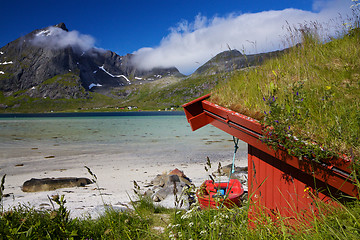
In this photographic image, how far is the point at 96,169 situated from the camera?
1482cm

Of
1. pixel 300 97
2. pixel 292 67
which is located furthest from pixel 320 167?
pixel 292 67

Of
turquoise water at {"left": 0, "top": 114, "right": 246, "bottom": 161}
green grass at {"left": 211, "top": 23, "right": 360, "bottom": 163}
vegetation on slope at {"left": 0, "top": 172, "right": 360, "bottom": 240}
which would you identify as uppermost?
green grass at {"left": 211, "top": 23, "right": 360, "bottom": 163}

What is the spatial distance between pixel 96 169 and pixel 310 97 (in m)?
14.1

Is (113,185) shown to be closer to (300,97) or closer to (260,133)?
(260,133)

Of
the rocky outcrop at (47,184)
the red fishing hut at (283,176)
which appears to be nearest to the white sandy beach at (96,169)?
the rocky outcrop at (47,184)

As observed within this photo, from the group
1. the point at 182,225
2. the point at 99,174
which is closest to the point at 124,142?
the point at 99,174

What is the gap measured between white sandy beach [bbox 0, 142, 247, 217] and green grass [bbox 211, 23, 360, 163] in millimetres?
4193

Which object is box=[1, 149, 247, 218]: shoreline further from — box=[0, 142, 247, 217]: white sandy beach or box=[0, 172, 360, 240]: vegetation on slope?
box=[0, 172, 360, 240]: vegetation on slope

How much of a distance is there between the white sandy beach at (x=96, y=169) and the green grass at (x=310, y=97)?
4.19 meters

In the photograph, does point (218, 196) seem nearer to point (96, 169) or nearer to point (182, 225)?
point (182, 225)

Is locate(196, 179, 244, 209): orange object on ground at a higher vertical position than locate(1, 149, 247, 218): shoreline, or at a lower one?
higher

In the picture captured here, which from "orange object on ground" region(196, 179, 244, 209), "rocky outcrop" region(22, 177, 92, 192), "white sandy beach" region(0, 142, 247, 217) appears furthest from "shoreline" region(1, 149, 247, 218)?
"orange object on ground" region(196, 179, 244, 209)

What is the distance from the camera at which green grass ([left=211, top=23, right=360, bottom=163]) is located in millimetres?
3048

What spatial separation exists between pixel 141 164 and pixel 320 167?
47.5ft
